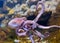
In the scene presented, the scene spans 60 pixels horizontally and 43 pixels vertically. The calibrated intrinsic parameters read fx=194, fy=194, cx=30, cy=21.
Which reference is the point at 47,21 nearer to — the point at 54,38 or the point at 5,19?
the point at 54,38

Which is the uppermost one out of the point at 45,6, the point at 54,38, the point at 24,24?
the point at 45,6

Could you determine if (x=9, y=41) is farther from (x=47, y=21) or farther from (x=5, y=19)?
(x=47, y=21)

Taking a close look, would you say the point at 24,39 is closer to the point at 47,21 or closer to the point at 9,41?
the point at 9,41

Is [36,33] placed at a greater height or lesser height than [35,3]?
lesser

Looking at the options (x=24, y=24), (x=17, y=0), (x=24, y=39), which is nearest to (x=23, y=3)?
(x=17, y=0)

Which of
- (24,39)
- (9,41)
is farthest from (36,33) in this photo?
(9,41)

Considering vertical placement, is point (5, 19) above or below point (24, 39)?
above

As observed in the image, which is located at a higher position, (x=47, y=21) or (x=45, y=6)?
(x=45, y=6)
